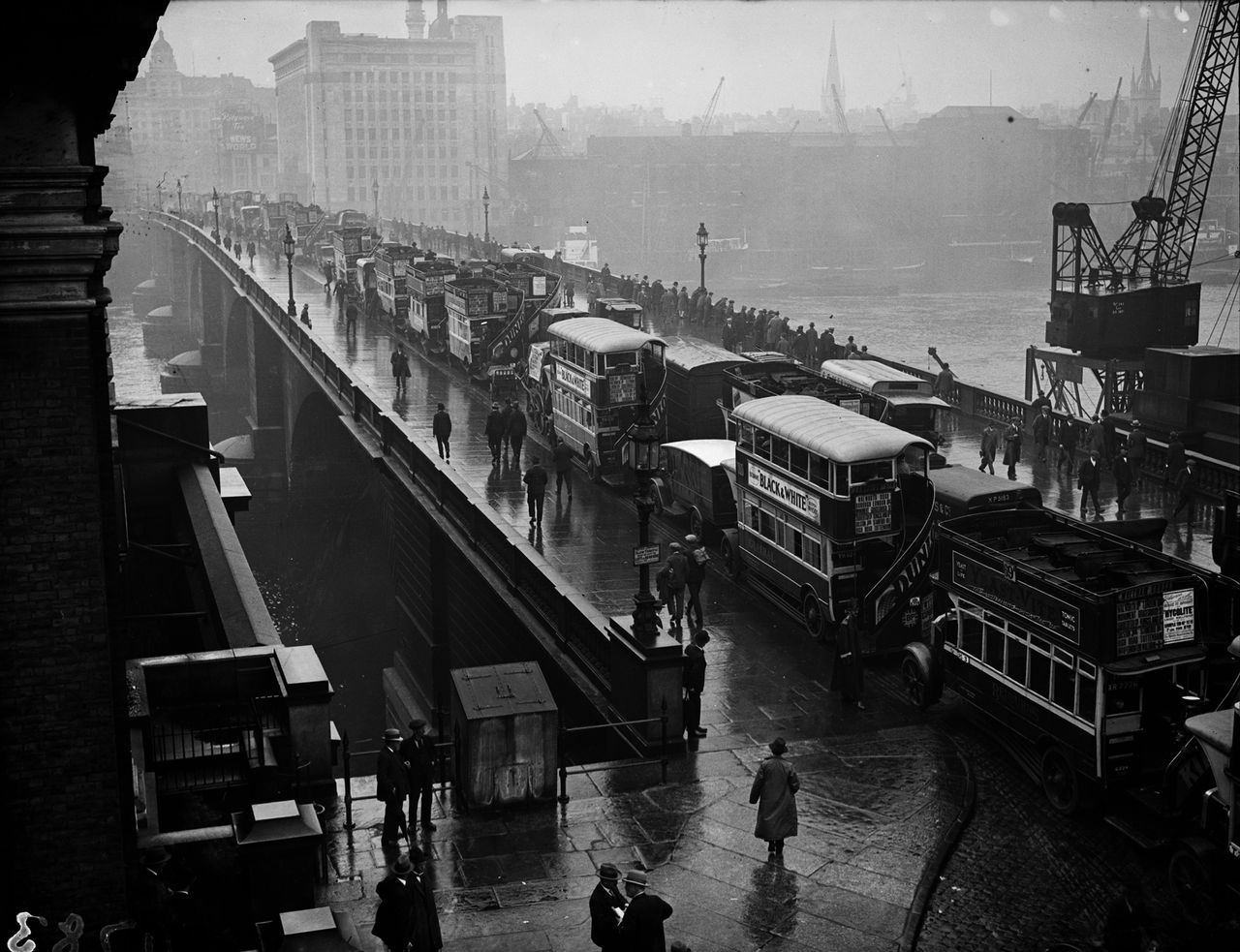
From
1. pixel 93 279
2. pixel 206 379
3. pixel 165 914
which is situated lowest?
pixel 206 379

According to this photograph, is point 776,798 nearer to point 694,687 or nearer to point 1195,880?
point 694,687

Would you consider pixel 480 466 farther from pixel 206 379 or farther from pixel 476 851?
pixel 206 379

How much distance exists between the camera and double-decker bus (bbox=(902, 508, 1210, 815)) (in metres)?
15.5

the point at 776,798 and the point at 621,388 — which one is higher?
the point at 621,388

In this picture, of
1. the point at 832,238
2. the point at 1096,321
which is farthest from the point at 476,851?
the point at 832,238

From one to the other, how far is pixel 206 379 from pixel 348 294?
28093 millimetres

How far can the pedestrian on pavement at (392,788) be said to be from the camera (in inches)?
597

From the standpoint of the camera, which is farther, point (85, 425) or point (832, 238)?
point (832, 238)

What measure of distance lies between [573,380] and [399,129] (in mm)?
170411

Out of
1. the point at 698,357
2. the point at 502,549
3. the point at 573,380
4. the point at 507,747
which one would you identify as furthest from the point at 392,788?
the point at 698,357

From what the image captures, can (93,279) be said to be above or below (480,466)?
above

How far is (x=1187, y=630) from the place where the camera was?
15852mm

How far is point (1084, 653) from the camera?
51.2 ft

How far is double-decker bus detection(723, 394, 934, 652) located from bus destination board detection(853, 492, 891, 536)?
0.05 feet
